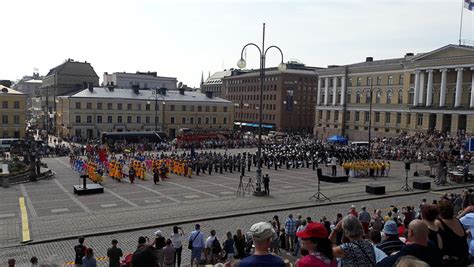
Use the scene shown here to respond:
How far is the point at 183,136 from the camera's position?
67.3 metres

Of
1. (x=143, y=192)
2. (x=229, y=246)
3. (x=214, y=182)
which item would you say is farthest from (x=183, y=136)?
(x=229, y=246)

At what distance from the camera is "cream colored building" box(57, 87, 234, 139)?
251 feet

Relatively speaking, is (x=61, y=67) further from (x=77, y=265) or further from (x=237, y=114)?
(x=77, y=265)

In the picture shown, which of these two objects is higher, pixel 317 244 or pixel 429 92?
pixel 429 92

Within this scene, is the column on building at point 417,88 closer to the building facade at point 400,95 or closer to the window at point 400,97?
the building facade at point 400,95

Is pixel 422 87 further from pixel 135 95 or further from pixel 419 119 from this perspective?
pixel 135 95

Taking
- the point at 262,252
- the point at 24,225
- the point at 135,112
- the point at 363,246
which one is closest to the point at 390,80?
the point at 135,112

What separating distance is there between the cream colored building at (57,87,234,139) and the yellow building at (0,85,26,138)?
8001 mm

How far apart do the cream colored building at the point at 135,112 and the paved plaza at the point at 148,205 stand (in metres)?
42.1

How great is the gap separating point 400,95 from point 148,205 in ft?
212

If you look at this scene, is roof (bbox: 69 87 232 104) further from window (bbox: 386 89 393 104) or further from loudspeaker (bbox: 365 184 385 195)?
loudspeaker (bbox: 365 184 385 195)

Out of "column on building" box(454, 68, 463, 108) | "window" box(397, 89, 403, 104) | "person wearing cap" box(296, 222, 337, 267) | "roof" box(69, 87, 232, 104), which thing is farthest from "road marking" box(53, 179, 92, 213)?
"window" box(397, 89, 403, 104)

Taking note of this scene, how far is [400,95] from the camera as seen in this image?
77188 millimetres

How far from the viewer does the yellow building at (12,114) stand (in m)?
68.1
